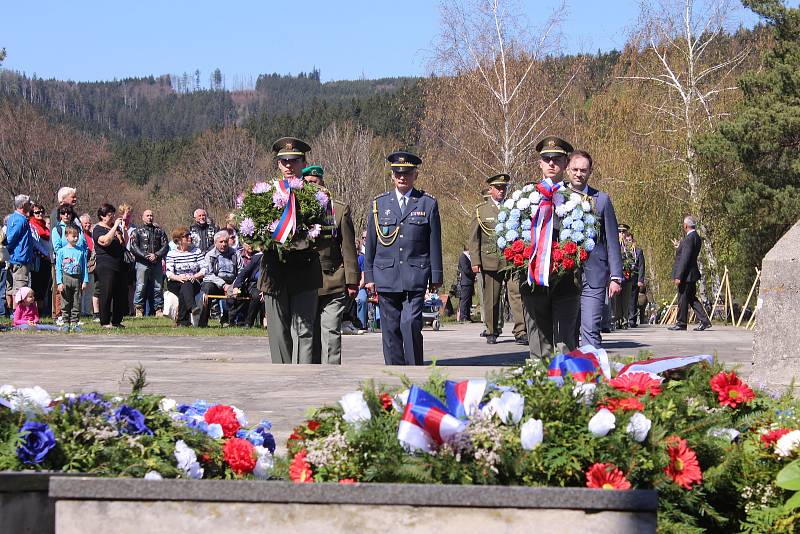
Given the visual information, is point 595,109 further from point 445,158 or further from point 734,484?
point 734,484

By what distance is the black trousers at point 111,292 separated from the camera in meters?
17.8

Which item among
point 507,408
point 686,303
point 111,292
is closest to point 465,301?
point 686,303

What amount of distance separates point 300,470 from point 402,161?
793 centimetres

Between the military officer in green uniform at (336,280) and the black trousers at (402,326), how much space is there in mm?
389

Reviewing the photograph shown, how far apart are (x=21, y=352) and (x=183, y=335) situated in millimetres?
4727

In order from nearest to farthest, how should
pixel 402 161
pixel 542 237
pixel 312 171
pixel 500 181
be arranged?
pixel 542 237
pixel 402 161
pixel 312 171
pixel 500 181

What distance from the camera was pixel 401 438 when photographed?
4.05 metres

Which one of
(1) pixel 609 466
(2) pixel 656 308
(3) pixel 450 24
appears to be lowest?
(2) pixel 656 308

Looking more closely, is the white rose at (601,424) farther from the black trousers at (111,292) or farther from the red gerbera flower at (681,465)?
the black trousers at (111,292)

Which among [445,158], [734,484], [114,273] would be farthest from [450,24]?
[734,484]

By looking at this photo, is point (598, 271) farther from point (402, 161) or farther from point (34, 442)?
point (34, 442)

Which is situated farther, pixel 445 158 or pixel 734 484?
pixel 445 158

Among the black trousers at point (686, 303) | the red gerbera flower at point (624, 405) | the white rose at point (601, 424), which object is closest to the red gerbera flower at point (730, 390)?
the red gerbera flower at point (624, 405)

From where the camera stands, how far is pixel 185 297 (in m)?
20.1
